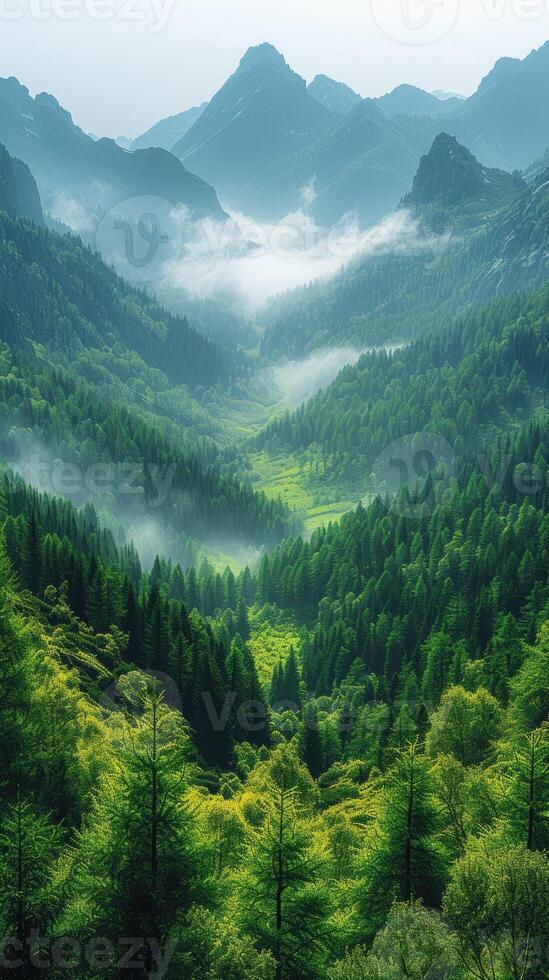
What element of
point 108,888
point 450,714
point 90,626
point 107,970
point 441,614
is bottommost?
point 107,970

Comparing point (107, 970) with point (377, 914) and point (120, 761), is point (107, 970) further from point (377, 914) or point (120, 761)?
point (377, 914)

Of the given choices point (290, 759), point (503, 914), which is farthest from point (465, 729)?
point (503, 914)

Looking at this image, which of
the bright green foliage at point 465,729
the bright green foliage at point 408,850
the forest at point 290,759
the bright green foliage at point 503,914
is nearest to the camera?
the bright green foliage at point 503,914

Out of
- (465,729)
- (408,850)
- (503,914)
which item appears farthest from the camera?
(465,729)

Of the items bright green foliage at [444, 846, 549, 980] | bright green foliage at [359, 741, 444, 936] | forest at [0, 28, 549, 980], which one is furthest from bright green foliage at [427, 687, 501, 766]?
bright green foliage at [444, 846, 549, 980]

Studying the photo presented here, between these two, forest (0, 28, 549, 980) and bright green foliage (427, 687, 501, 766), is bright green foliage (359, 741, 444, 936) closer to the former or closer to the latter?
forest (0, 28, 549, 980)

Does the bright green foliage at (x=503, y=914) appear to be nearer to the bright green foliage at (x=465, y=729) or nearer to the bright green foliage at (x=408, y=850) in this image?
the bright green foliage at (x=408, y=850)

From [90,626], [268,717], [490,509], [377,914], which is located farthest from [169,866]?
[490,509]

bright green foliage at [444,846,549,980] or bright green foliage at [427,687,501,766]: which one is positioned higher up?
bright green foliage at [427,687,501,766]

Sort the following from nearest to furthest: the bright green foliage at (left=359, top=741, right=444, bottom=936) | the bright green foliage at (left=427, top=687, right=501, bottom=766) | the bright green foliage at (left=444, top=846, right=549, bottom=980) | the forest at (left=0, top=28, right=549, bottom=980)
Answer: the bright green foliage at (left=444, top=846, right=549, bottom=980) → the forest at (left=0, top=28, right=549, bottom=980) → the bright green foliage at (left=359, top=741, right=444, bottom=936) → the bright green foliage at (left=427, top=687, right=501, bottom=766)

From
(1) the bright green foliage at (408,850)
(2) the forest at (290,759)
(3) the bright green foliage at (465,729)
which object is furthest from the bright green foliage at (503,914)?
(3) the bright green foliage at (465,729)

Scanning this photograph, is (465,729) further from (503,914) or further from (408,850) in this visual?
(503,914)
